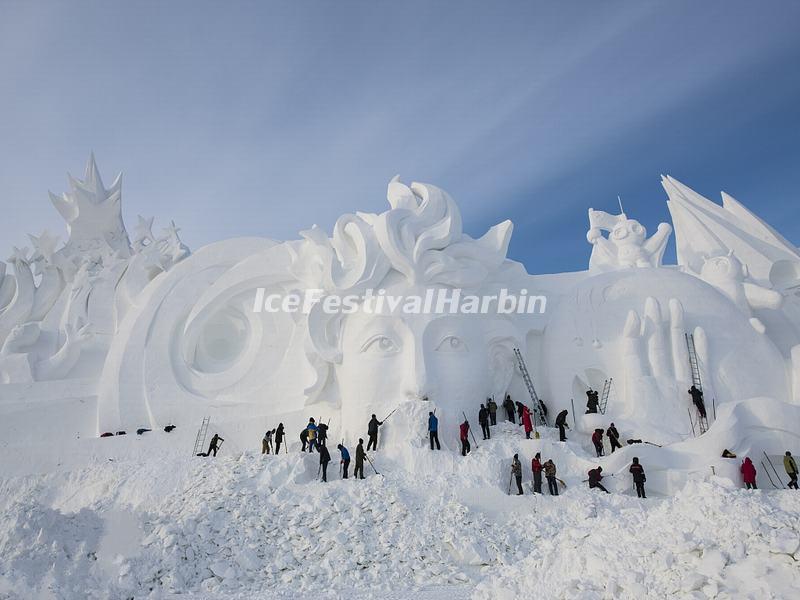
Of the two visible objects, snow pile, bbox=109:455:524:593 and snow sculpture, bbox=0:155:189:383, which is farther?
snow sculpture, bbox=0:155:189:383

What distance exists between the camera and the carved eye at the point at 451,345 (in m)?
13.9

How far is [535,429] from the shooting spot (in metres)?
14.0

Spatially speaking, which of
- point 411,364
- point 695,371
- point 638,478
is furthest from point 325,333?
point 695,371

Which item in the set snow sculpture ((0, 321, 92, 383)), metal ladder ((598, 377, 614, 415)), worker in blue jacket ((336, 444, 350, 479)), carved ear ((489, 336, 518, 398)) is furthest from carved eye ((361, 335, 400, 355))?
snow sculpture ((0, 321, 92, 383))

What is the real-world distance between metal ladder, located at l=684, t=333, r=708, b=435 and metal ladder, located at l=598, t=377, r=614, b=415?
184 centimetres

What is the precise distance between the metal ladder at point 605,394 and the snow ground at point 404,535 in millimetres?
2157

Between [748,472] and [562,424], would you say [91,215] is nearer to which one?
[562,424]

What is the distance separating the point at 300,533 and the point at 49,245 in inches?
745

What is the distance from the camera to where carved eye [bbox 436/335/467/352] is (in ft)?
45.5

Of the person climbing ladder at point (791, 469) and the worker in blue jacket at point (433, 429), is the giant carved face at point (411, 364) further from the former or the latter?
the person climbing ladder at point (791, 469)

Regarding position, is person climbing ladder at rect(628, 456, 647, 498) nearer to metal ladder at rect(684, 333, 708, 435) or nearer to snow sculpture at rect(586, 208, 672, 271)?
metal ladder at rect(684, 333, 708, 435)

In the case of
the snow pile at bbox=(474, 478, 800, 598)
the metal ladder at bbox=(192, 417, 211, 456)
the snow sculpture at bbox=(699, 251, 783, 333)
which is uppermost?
the snow sculpture at bbox=(699, 251, 783, 333)

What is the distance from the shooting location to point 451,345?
45.7ft

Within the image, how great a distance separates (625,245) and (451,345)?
25.1 feet
